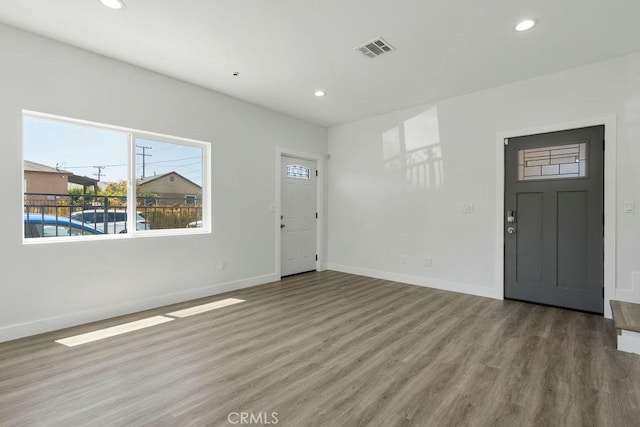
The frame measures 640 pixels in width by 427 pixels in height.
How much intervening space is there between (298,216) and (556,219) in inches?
151

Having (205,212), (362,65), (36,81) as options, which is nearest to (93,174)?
(36,81)

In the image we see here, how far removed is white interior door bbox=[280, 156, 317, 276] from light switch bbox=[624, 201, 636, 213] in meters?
4.36

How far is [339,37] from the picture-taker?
117 inches

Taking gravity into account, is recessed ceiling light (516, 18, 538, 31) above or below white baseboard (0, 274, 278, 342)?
above

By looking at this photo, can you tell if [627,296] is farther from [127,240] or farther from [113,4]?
[113,4]

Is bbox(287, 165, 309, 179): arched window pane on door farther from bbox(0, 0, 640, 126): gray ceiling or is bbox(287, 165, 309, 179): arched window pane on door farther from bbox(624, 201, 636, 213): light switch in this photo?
bbox(624, 201, 636, 213): light switch

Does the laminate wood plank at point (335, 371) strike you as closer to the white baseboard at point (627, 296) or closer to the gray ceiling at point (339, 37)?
the white baseboard at point (627, 296)

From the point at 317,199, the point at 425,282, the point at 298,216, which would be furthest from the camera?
the point at 317,199

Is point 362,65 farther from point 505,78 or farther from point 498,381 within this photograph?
point 498,381

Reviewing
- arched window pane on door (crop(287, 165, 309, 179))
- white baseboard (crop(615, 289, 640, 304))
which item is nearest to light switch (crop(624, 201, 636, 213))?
white baseboard (crop(615, 289, 640, 304))

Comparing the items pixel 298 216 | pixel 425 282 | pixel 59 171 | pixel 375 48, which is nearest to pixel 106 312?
pixel 59 171

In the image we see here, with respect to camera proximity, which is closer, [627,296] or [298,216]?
[627,296]

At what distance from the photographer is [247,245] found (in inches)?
188

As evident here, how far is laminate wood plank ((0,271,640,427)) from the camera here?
1.82 metres
